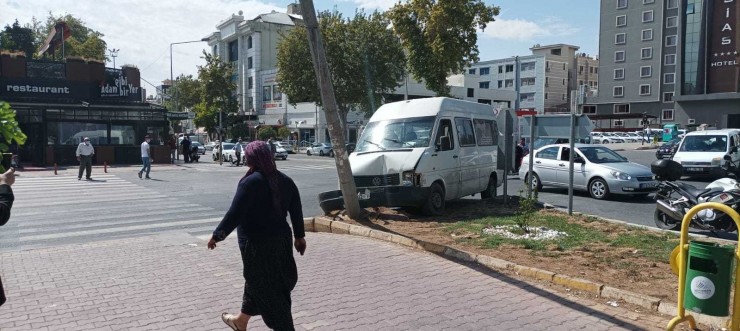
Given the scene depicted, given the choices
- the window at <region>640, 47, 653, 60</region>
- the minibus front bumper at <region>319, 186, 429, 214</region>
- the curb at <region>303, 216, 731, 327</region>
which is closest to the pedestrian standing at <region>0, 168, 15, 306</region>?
the curb at <region>303, 216, 731, 327</region>

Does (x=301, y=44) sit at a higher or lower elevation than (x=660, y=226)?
higher

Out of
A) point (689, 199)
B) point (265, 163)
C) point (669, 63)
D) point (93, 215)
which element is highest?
point (669, 63)

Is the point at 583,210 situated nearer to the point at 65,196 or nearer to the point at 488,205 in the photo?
the point at 488,205

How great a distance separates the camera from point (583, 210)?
1256cm

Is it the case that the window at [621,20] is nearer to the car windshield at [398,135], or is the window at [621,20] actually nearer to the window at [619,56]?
the window at [619,56]

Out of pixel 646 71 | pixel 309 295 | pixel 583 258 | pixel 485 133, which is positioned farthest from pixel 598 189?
pixel 646 71

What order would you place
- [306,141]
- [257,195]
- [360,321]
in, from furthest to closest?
[306,141]
[360,321]
[257,195]

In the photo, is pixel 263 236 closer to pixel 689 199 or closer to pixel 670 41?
pixel 689 199

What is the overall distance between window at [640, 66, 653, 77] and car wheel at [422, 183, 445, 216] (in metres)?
64.5

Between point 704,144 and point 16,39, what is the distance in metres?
53.0

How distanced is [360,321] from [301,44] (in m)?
39.0

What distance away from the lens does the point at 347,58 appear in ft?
137

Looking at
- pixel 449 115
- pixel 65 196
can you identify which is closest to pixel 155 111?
pixel 65 196

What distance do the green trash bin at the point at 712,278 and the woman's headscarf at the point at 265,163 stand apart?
10.5ft
